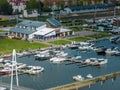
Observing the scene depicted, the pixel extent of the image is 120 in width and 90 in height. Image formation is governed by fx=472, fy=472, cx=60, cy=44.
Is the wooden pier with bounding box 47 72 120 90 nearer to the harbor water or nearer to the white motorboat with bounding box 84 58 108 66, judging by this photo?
the harbor water

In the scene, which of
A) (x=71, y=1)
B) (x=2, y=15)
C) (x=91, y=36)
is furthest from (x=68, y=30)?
(x=71, y=1)

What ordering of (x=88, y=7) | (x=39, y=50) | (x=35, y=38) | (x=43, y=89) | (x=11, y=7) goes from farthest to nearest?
(x=88, y=7) < (x=11, y=7) < (x=35, y=38) < (x=39, y=50) < (x=43, y=89)

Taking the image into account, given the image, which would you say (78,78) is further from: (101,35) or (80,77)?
(101,35)

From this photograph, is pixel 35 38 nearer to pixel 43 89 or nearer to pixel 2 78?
pixel 2 78

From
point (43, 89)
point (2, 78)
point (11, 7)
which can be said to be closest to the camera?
point (43, 89)

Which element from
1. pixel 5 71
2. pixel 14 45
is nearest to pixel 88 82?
pixel 5 71

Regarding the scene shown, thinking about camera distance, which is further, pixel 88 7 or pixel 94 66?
pixel 88 7
